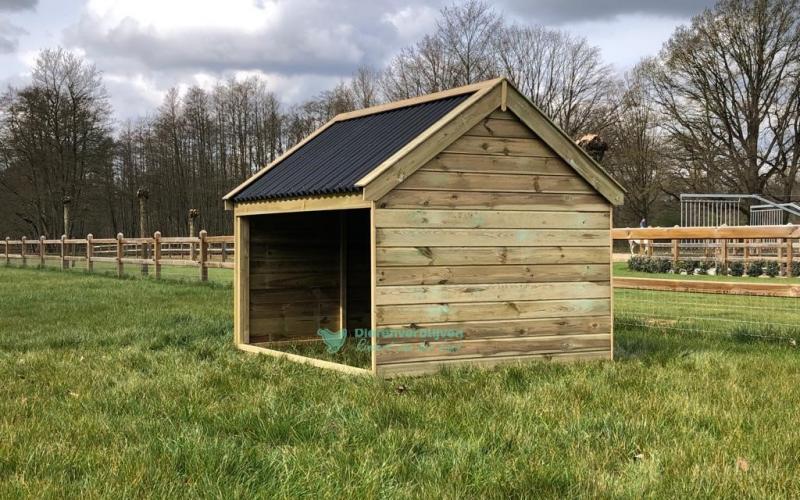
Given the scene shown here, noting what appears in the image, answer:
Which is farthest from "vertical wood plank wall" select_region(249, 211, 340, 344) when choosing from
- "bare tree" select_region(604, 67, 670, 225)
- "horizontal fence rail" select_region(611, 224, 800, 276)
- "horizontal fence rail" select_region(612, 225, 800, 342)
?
"bare tree" select_region(604, 67, 670, 225)

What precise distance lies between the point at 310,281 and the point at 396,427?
4.71m

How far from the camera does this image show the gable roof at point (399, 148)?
6457 mm

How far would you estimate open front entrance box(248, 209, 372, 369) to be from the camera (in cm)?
876

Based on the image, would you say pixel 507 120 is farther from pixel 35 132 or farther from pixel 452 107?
pixel 35 132

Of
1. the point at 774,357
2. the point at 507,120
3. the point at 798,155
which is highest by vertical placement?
the point at 798,155

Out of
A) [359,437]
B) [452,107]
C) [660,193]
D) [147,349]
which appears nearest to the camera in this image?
[359,437]

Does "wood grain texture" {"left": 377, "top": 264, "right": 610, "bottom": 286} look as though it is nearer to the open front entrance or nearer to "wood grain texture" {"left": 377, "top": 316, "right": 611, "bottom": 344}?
"wood grain texture" {"left": 377, "top": 316, "right": 611, "bottom": 344}

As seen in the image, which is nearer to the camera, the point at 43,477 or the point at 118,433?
the point at 43,477

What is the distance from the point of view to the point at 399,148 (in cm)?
673

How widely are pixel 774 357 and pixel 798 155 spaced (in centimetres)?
3306

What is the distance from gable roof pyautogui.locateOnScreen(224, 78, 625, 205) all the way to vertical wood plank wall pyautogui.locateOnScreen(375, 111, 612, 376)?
0.11 meters

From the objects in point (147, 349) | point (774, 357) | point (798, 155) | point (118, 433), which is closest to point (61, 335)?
point (147, 349)

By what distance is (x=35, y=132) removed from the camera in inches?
1764

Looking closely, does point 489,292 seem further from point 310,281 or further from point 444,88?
point 444,88
